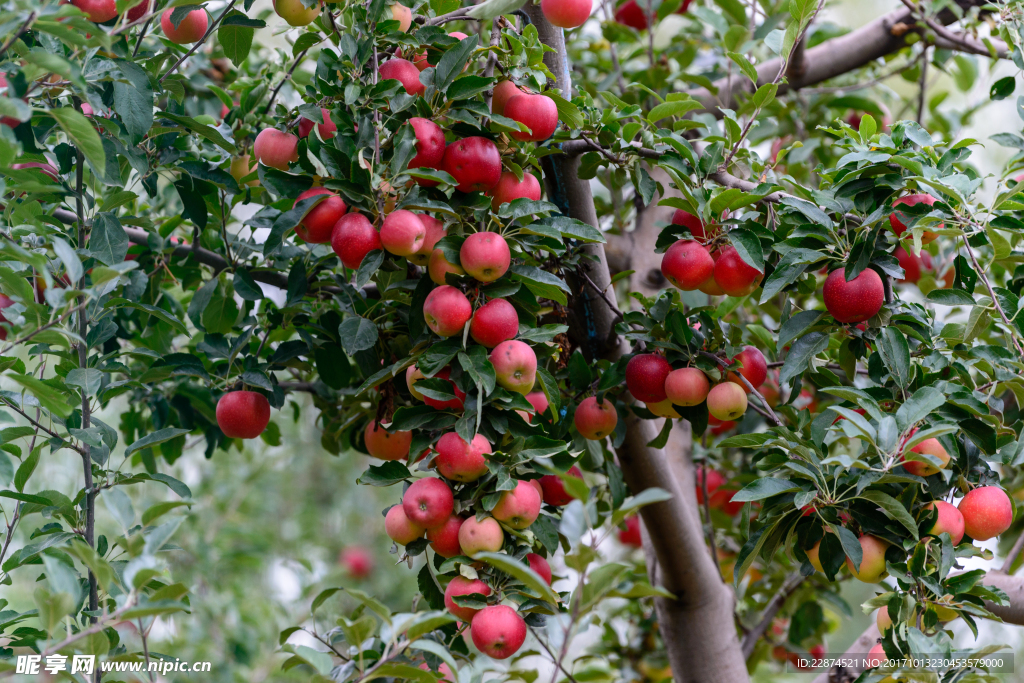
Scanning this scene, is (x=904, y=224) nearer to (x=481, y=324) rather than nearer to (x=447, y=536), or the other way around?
(x=481, y=324)

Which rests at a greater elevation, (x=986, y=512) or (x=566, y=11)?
(x=566, y=11)

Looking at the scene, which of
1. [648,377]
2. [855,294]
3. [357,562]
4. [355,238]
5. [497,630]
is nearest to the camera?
[497,630]

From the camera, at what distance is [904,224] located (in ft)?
3.59

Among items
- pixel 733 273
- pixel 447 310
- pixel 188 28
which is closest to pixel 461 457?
pixel 447 310

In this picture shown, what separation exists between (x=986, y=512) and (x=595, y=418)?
0.53 metres

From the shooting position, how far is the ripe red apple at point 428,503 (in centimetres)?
90

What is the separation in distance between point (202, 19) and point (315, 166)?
1.51ft

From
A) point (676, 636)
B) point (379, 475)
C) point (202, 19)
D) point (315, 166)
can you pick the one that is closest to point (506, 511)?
point (379, 475)

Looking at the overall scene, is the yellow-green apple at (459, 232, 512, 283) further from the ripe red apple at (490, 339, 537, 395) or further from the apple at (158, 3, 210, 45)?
the apple at (158, 3, 210, 45)

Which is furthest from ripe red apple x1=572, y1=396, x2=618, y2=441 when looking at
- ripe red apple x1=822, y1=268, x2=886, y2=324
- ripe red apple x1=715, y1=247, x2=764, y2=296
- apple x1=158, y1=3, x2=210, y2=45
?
apple x1=158, y1=3, x2=210, y2=45

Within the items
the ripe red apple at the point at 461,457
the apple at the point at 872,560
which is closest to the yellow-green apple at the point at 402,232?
the ripe red apple at the point at 461,457

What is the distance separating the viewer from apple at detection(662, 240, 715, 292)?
1128 mm

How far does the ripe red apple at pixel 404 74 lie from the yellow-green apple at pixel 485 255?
0.77 ft

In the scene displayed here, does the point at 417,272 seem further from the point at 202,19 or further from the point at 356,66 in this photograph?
the point at 202,19
